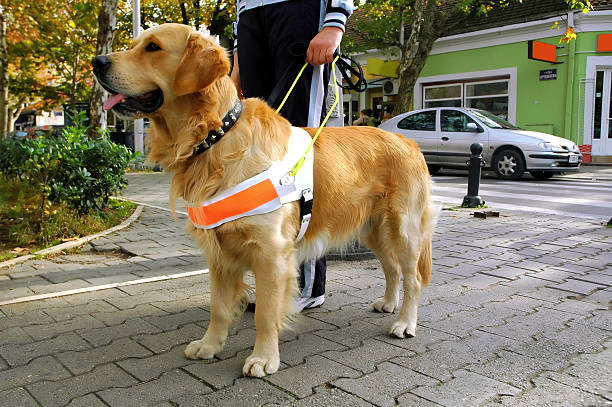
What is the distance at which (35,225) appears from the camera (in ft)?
17.5

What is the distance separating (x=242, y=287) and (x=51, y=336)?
3.80 feet

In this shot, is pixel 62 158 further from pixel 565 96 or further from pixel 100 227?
pixel 565 96

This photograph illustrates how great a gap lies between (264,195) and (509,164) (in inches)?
467

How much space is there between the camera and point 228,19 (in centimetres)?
2297

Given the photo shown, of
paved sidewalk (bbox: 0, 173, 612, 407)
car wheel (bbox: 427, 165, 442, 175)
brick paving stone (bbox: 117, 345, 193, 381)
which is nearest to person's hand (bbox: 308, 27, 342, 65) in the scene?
paved sidewalk (bbox: 0, 173, 612, 407)

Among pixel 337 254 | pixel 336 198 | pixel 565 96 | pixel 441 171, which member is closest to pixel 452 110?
pixel 441 171

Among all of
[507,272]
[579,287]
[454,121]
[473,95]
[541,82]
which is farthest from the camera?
[473,95]

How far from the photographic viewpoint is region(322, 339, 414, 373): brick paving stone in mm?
2684

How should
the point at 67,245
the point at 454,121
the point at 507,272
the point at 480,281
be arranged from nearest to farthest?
the point at 480,281 → the point at 507,272 → the point at 67,245 → the point at 454,121

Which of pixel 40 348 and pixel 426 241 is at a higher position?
pixel 426 241

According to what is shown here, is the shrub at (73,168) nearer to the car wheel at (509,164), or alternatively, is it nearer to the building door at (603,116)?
the car wheel at (509,164)

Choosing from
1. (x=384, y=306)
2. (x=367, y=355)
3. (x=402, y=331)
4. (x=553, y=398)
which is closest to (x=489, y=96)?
(x=384, y=306)

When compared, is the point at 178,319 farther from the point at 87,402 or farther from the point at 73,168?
the point at 73,168

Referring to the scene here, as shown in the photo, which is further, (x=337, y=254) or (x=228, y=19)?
(x=228, y=19)
